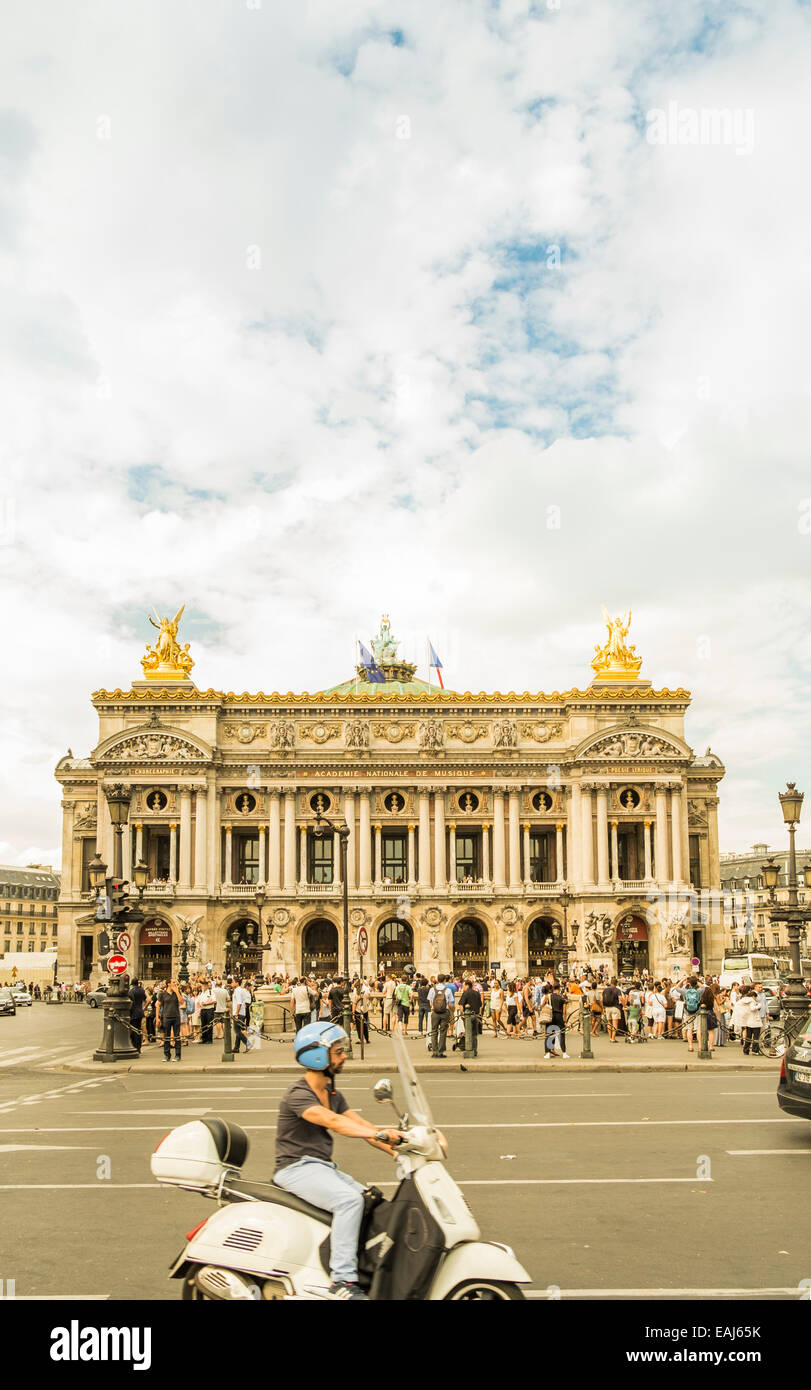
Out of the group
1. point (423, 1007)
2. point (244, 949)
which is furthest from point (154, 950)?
point (423, 1007)

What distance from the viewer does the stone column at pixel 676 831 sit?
6794 cm

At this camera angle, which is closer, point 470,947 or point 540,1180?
point 540,1180

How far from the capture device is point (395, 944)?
225 ft

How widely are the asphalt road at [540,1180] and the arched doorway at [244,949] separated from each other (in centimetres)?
4598

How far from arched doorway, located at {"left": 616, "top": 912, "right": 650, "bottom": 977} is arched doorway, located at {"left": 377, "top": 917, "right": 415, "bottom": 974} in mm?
11762

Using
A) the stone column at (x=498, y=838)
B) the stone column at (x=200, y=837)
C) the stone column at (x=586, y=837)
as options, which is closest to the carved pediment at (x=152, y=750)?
the stone column at (x=200, y=837)

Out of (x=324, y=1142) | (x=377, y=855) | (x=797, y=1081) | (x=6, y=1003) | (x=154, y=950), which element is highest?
(x=377, y=855)

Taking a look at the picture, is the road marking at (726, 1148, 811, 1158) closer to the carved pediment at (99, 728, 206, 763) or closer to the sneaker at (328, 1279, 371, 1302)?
the sneaker at (328, 1279, 371, 1302)

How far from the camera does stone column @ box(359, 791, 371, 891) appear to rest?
6775 cm

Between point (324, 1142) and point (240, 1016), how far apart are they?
25397mm

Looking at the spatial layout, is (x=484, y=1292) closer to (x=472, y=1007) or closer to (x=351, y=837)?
(x=472, y=1007)

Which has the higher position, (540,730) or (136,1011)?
(540,730)
